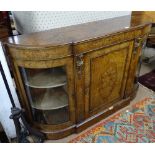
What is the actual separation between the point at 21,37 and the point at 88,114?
95 centimetres

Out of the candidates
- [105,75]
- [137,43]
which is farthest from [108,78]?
[137,43]

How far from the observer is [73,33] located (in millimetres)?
1306

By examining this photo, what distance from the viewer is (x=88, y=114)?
5.31 ft

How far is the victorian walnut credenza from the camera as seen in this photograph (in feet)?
3.70

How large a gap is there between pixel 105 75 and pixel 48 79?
52 cm

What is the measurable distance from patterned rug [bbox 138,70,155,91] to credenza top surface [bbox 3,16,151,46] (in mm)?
1074

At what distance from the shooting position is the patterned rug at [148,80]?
229 cm

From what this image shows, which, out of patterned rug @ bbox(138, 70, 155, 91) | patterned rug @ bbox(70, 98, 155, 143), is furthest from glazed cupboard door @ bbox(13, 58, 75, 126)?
patterned rug @ bbox(138, 70, 155, 91)

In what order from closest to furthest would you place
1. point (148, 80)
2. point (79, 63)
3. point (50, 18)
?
point (79, 63) → point (50, 18) → point (148, 80)

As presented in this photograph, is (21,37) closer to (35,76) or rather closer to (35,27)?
(35,27)

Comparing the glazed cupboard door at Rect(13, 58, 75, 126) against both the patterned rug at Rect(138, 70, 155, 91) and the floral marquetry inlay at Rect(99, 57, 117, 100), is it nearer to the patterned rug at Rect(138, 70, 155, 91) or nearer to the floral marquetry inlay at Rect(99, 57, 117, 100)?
the floral marquetry inlay at Rect(99, 57, 117, 100)

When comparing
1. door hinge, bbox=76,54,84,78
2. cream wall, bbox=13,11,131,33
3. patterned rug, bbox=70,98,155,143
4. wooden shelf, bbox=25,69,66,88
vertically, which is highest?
cream wall, bbox=13,11,131,33

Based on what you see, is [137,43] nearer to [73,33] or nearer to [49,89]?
[73,33]
